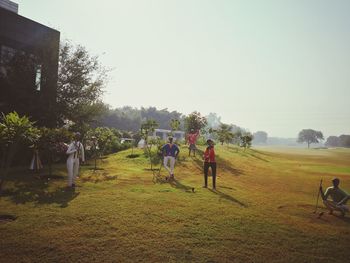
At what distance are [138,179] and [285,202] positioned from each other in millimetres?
7181

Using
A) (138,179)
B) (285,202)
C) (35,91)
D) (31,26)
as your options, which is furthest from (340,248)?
(31,26)

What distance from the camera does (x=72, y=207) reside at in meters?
9.02

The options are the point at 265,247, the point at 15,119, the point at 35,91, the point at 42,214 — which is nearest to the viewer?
the point at 265,247

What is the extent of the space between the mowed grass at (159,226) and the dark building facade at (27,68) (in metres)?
7.95

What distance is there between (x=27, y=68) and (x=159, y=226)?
16.6 m

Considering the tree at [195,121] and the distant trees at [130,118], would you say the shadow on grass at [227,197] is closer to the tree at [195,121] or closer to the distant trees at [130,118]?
the tree at [195,121]

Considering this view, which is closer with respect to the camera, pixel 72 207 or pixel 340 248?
pixel 340 248

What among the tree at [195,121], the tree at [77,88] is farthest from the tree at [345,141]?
the tree at [77,88]

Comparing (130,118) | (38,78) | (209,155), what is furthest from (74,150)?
(130,118)

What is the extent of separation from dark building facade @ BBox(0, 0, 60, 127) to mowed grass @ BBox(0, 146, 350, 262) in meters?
7.95

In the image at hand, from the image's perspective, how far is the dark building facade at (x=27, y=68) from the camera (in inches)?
733

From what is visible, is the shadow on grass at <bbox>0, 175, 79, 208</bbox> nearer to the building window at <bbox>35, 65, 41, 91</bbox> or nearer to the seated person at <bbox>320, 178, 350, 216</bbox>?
the seated person at <bbox>320, 178, 350, 216</bbox>

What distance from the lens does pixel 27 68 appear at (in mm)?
19422

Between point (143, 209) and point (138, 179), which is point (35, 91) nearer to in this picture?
point (138, 179)
